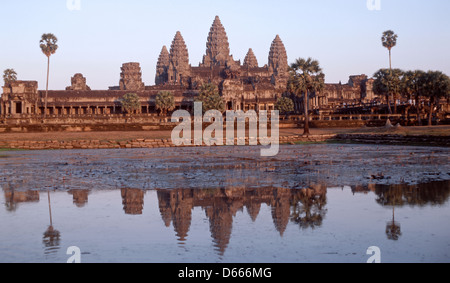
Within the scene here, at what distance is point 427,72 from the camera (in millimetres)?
68562

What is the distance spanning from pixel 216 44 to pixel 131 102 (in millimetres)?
71844

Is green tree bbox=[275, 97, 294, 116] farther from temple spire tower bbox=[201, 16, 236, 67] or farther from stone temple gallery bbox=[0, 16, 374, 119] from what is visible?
temple spire tower bbox=[201, 16, 236, 67]

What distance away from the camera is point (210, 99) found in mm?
106062

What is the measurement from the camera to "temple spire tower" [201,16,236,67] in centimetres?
18425

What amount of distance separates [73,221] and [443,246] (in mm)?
7743

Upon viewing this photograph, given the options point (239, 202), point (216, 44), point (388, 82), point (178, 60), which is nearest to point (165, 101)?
point (388, 82)

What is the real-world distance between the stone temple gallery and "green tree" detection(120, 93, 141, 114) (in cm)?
564

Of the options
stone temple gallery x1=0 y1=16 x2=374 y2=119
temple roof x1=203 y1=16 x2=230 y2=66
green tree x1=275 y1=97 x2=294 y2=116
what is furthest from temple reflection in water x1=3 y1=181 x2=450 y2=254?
temple roof x1=203 y1=16 x2=230 y2=66

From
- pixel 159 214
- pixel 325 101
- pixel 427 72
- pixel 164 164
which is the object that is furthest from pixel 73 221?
pixel 325 101

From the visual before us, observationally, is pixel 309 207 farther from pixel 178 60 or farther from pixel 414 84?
pixel 178 60

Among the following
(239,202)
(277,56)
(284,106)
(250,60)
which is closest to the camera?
(239,202)

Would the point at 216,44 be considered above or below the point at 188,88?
above

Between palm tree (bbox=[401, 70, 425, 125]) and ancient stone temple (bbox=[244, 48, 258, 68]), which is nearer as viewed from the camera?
palm tree (bbox=[401, 70, 425, 125])
